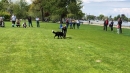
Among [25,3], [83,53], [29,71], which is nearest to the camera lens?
[29,71]

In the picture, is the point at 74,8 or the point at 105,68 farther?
the point at 74,8

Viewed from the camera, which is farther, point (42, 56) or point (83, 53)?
point (83, 53)

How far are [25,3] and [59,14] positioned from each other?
143 ft

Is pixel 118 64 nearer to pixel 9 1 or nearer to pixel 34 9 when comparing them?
pixel 34 9

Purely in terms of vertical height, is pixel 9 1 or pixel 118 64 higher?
pixel 9 1

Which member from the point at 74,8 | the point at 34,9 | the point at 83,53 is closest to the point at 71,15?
the point at 74,8

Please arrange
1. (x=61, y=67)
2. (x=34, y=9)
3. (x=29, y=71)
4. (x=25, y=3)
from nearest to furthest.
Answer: (x=29, y=71), (x=61, y=67), (x=34, y=9), (x=25, y=3)

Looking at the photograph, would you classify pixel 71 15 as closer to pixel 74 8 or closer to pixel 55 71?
pixel 74 8

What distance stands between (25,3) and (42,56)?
119 meters

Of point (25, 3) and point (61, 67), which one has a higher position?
point (25, 3)

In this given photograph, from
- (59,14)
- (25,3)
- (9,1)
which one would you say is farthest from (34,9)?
(59,14)

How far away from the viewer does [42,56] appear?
12359 millimetres

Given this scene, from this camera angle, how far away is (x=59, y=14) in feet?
295

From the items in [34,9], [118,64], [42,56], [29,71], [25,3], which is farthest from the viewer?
[25,3]
